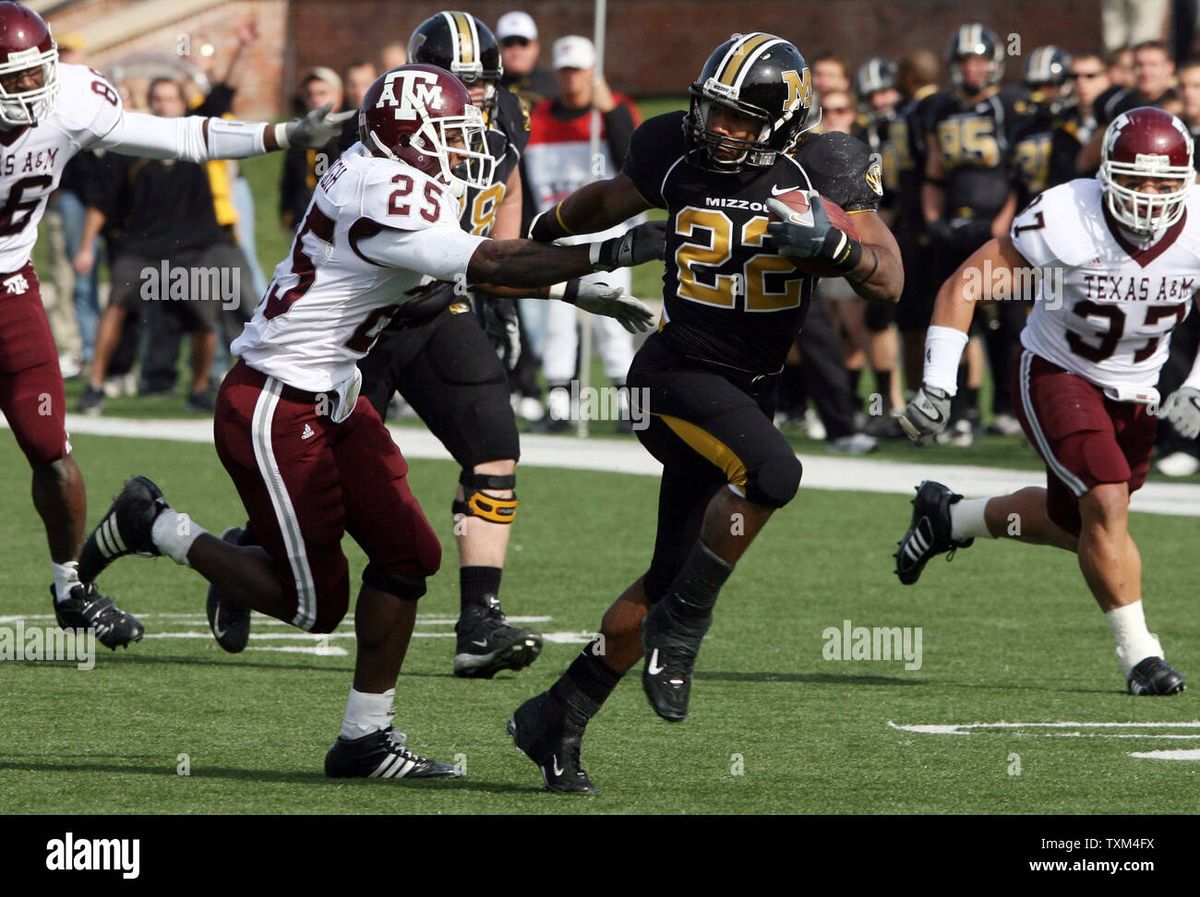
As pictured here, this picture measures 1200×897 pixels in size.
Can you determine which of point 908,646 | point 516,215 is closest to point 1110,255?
point 908,646

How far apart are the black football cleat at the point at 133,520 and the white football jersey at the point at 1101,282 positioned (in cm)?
265

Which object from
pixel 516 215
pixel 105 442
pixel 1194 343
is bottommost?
pixel 105 442

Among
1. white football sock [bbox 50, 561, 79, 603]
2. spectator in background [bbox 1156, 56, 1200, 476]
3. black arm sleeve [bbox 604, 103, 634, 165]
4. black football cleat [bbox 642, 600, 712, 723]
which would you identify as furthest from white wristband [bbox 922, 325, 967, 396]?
black arm sleeve [bbox 604, 103, 634, 165]

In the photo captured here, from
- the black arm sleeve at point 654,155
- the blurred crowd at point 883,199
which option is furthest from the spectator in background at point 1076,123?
the black arm sleeve at point 654,155

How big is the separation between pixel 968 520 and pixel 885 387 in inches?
225

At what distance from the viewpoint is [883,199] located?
1116 centimetres

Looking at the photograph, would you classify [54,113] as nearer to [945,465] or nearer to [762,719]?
[762,719]

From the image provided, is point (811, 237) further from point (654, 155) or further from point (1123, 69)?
point (1123, 69)

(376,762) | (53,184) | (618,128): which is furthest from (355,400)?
(618,128)

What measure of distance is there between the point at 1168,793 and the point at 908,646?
2296 mm

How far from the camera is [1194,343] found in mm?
11906

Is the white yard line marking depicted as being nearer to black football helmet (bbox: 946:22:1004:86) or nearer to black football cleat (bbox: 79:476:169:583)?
black football cleat (bbox: 79:476:169:583)

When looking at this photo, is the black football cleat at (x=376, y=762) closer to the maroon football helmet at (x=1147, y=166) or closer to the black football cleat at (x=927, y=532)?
the black football cleat at (x=927, y=532)

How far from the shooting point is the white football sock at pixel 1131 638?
6.67 metres
